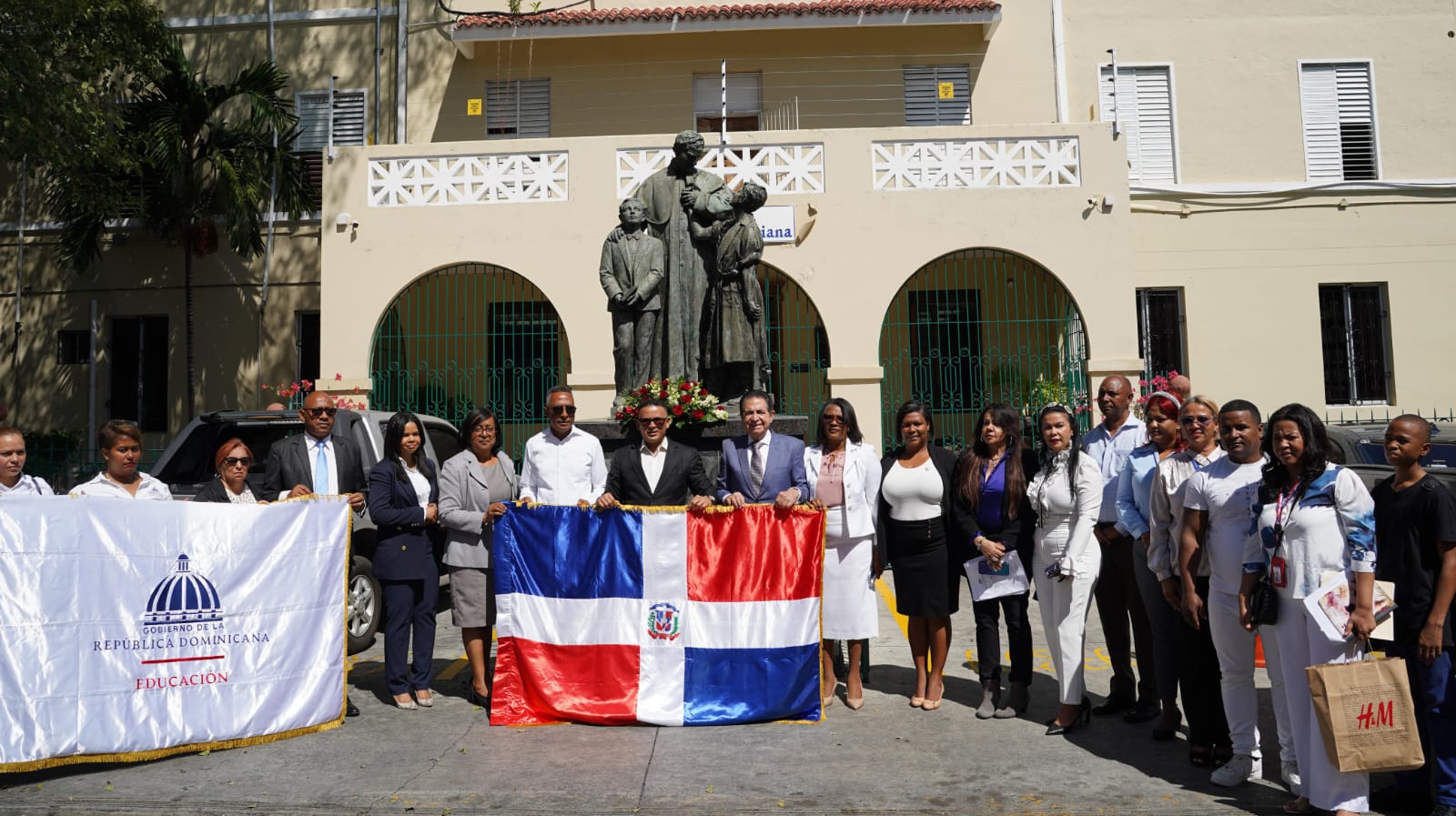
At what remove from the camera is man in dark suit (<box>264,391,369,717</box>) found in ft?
22.2

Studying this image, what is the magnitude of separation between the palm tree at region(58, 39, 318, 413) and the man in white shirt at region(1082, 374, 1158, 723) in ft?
42.1

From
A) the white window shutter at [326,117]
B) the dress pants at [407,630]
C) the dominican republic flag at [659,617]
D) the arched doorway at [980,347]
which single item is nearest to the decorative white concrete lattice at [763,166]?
the arched doorway at [980,347]

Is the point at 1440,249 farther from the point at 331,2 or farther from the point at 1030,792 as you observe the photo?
the point at 331,2

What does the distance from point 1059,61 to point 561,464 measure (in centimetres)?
1295

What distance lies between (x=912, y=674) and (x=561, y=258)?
28.3 feet

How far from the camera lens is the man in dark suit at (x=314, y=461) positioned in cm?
677

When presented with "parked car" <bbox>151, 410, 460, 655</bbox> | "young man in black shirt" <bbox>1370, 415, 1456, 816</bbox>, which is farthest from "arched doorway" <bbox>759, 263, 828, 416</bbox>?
"young man in black shirt" <bbox>1370, 415, 1456, 816</bbox>

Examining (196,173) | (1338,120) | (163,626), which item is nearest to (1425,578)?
(163,626)

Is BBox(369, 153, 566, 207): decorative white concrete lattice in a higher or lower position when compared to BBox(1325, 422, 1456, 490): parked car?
higher

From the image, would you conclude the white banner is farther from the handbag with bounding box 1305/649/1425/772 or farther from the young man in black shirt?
the young man in black shirt

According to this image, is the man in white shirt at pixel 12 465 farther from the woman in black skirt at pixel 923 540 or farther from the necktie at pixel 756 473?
the woman in black skirt at pixel 923 540

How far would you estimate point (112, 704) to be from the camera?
5215 millimetres

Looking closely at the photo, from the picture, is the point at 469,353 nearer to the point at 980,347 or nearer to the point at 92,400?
the point at 92,400

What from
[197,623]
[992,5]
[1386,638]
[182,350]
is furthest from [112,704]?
[992,5]
